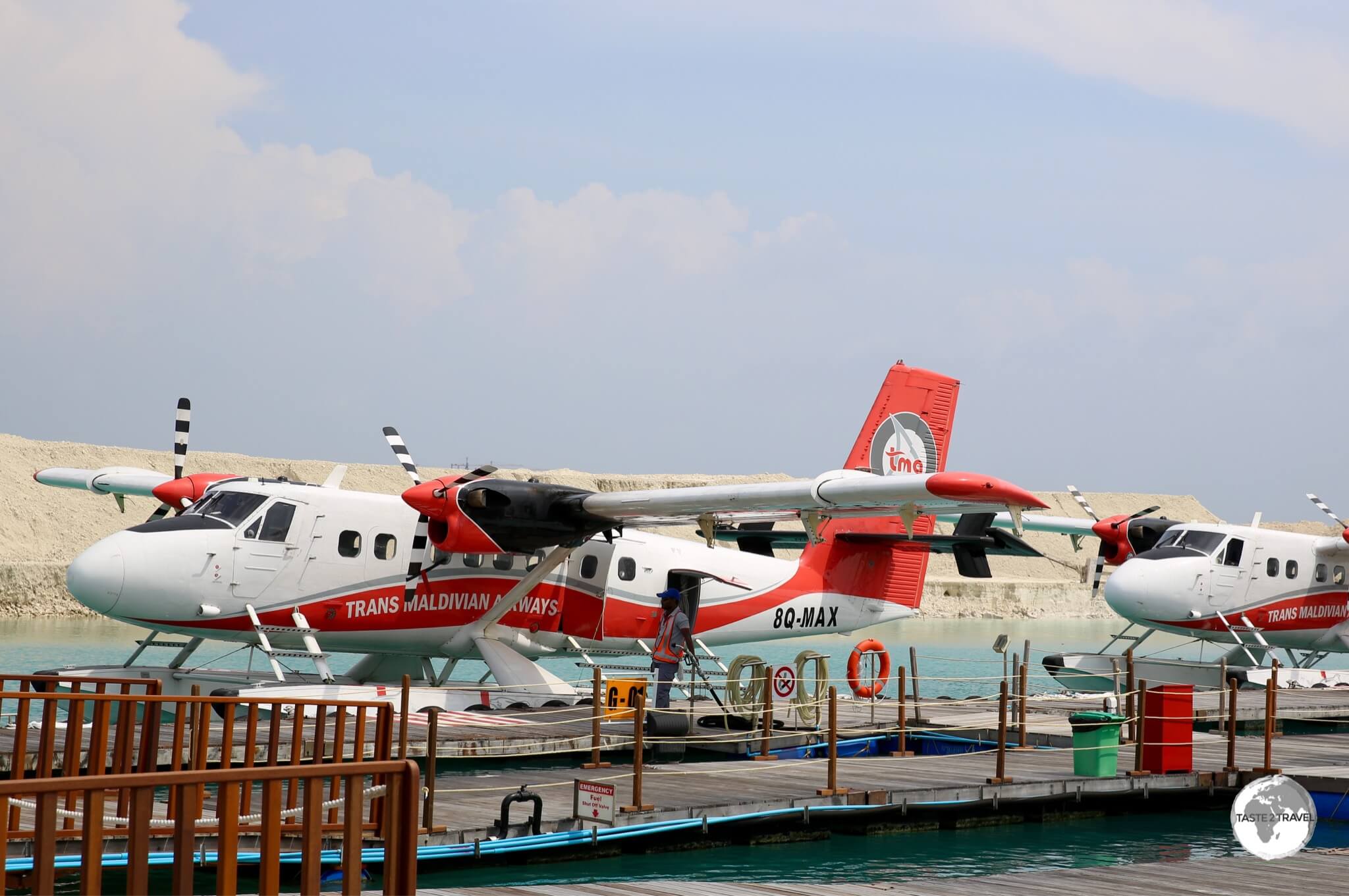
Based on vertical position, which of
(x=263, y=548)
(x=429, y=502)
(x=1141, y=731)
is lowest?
(x=1141, y=731)

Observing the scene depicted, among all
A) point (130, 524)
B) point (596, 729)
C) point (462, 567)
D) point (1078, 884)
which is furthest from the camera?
point (130, 524)

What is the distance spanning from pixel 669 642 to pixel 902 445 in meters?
7.14

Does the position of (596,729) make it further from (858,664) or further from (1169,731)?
(858,664)

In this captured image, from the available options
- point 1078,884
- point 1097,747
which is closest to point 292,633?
point 1097,747

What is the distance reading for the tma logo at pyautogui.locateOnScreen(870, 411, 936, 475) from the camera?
2194 cm

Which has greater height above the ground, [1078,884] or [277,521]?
[277,521]

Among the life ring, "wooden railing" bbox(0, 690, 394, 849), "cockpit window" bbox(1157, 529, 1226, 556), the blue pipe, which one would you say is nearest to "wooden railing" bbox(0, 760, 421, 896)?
"wooden railing" bbox(0, 690, 394, 849)

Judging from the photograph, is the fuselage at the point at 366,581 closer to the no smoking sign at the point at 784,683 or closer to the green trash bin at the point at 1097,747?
the no smoking sign at the point at 784,683

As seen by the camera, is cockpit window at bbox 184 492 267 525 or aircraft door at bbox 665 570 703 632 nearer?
cockpit window at bbox 184 492 267 525

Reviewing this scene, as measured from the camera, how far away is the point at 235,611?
54.3ft

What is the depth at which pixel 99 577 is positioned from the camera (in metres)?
15.7

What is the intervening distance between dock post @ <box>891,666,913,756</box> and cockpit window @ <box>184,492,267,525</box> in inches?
308

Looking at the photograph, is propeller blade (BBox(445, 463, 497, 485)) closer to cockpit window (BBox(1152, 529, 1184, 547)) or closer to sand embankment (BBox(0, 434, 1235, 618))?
cockpit window (BBox(1152, 529, 1184, 547))

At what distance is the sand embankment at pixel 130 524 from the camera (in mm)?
53875
